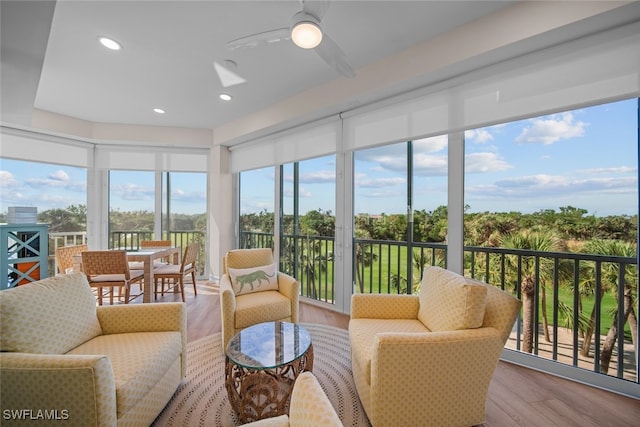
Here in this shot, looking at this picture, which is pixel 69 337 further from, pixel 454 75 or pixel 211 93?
pixel 454 75

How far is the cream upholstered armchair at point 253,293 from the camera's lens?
2.32 meters

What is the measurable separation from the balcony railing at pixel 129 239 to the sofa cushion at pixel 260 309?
9.33 feet

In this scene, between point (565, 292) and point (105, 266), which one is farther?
point (105, 266)

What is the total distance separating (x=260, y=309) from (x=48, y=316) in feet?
4.43

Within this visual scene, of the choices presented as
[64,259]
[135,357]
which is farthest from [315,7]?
[64,259]

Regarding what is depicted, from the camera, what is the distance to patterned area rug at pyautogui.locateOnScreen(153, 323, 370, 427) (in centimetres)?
162

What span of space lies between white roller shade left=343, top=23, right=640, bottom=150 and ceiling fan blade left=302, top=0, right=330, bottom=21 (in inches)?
56.0

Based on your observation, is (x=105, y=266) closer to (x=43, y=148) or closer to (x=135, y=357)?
(x=135, y=357)

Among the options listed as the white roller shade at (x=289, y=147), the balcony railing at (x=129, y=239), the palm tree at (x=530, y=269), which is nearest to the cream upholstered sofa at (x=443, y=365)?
the palm tree at (x=530, y=269)

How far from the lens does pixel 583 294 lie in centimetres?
215

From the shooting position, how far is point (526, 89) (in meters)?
2.11

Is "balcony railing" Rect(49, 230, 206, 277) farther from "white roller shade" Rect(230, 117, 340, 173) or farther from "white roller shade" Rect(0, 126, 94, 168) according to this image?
"white roller shade" Rect(230, 117, 340, 173)

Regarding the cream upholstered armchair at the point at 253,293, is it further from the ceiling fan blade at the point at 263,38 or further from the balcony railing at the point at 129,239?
the balcony railing at the point at 129,239

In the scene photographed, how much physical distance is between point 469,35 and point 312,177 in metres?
2.32
